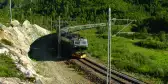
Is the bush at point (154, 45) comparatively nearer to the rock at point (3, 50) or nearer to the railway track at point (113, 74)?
the railway track at point (113, 74)

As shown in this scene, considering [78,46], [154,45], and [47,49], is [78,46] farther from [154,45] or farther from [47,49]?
[154,45]

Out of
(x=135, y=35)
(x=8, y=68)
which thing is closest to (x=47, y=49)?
(x=135, y=35)

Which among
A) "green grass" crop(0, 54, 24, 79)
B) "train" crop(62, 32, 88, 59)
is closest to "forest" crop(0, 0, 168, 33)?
"train" crop(62, 32, 88, 59)

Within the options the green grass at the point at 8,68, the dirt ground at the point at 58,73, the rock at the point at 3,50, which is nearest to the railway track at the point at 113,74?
the dirt ground at the point at 58,73

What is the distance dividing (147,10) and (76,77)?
5369 inches

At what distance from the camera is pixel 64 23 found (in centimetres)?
12912

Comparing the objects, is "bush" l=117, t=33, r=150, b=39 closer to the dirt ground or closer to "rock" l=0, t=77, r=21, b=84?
the dirt ground

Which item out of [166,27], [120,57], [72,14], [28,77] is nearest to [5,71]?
[28,77]

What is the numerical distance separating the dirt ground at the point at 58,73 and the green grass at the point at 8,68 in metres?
3.97

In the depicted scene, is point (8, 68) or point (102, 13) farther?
point (102, 13)

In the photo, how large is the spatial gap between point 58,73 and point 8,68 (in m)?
12.3

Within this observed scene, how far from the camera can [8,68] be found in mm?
38656

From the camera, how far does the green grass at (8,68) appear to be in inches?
1427

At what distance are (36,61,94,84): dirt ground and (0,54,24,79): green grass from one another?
3.97 m
